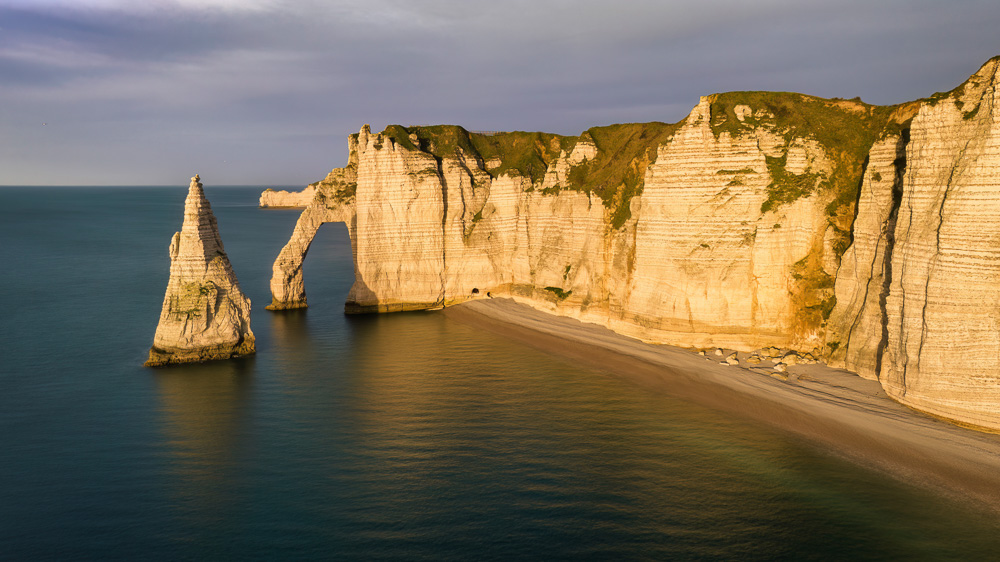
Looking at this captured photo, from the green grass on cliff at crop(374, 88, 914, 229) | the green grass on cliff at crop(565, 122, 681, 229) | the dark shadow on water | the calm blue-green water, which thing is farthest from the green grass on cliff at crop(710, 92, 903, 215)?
the dark shadow on water

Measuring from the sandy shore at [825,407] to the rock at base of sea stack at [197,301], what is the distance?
2158 cm

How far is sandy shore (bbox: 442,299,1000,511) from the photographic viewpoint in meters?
24.8

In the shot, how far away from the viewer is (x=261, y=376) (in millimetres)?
39750

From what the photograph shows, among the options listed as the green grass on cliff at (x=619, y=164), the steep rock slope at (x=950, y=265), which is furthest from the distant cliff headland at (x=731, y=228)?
the green grass on cliff at (x=619, y=164)

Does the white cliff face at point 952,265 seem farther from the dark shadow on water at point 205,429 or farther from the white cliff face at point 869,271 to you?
the dark shadow on water at point 205,429

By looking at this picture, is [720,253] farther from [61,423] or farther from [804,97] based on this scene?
[61,423]

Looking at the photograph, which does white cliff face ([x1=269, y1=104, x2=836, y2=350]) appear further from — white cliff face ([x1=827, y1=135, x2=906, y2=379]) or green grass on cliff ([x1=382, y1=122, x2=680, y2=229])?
white cliff face ([x1=827, y1=135, x2=906, y2=379])

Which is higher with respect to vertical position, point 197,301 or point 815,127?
point 815,127

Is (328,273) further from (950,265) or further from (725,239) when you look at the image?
(950,265)

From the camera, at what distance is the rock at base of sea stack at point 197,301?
42.0m

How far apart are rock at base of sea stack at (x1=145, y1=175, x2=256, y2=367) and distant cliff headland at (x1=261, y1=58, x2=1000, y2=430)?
15.7m

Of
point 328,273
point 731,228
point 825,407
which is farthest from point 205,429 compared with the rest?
point 328,273

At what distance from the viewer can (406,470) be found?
26.2 m

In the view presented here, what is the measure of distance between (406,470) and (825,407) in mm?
20495
